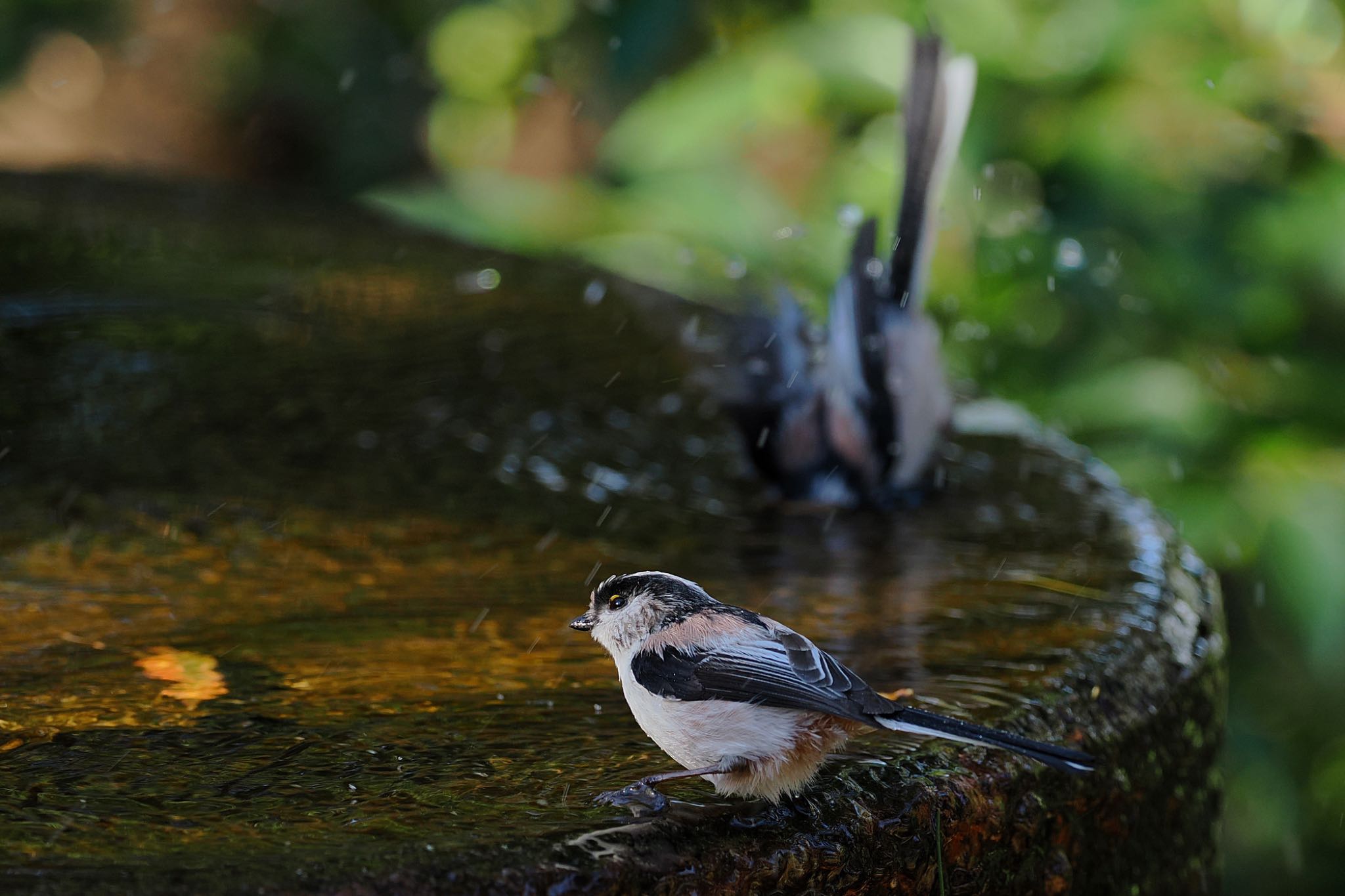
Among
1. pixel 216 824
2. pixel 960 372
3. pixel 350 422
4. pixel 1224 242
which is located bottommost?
pixel 960 372

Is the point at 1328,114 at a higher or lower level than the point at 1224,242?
higher

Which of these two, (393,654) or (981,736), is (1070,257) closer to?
(393,654)

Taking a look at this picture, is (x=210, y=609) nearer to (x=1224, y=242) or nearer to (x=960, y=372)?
(x=960, y=372)

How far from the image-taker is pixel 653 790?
1.41 metres

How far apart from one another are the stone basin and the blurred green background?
86 centimetres

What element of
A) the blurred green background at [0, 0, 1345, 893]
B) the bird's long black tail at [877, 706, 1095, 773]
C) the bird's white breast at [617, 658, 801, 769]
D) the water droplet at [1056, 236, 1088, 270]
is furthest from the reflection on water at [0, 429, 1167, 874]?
the water droplet at [1056, 236, 1088, 270]

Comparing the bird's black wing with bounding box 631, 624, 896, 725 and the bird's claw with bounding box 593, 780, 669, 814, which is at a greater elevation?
the bird's black wing with bounding box 631, 624, 896, 725

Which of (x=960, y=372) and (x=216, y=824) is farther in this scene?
(x=960, y=372)

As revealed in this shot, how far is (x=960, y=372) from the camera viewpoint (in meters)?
4.57

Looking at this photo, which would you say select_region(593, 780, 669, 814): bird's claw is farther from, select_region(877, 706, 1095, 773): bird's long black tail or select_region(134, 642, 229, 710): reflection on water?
select_region(134, 642, 229, 710): reflection on water

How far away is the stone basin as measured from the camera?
1.33 m

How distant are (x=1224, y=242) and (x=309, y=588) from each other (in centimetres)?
335

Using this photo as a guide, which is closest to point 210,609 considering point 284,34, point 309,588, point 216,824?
point 309,588

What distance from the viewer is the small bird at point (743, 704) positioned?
131 cm
